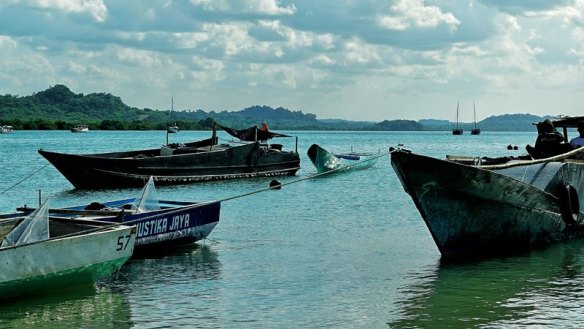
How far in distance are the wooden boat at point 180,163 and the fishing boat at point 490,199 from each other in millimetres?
21986

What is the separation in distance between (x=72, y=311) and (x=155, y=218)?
4.47 meters

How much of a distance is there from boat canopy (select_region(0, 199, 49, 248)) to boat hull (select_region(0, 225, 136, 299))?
0.36 meters

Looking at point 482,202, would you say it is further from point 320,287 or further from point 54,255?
point 54,255

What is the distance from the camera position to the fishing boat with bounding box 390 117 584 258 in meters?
18.4

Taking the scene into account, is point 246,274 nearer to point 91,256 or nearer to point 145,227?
point 145,227

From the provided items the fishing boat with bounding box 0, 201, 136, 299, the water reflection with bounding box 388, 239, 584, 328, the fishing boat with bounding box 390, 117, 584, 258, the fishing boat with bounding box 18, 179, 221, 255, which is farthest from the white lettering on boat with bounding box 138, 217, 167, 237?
the water reflection with bounding box 388, 239, 584, 328

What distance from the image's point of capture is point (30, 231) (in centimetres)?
1482

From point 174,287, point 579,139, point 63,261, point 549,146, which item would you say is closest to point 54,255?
point 63,261

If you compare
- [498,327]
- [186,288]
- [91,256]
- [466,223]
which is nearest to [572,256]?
[466,223]

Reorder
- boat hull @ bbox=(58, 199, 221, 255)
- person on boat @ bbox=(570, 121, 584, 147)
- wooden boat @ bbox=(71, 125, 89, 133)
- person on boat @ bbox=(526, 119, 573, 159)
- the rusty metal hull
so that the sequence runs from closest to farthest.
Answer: the rusty metal hull < boat hull @ bbox=(58, 199, 221, 255) < person on boat @ bbox=(526, 119, 573, 159) < person on boat @ bbox=(570, 121, 584, 147) < wooden boat @ bbox=(71, 125, 89, 133)

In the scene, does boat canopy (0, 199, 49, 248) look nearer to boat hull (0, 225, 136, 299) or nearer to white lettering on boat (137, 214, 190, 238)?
boat hull (0, 225, 136, 299)

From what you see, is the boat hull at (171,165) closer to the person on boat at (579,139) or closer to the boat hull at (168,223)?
the boat hull at (168,223)

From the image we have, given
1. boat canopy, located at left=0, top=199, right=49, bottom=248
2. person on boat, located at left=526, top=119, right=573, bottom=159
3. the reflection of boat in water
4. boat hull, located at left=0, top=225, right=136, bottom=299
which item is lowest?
the reflection of boat in water

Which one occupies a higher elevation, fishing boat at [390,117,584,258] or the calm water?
fishing boat at [390,117,584,258]
